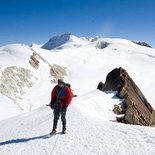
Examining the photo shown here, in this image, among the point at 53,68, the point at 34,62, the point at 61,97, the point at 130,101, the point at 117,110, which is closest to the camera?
the point at 61,97

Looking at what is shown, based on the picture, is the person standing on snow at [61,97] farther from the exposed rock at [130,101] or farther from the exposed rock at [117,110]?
the exposed rock at [117,110]

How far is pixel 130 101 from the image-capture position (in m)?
24.6

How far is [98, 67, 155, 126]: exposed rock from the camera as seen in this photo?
21.7 meters

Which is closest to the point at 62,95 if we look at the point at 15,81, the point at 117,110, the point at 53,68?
the point at 117,110

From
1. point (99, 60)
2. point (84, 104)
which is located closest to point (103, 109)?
point (84, 104)

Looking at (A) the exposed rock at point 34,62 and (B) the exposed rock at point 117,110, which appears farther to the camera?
(A) the exposed rock at point 34,62

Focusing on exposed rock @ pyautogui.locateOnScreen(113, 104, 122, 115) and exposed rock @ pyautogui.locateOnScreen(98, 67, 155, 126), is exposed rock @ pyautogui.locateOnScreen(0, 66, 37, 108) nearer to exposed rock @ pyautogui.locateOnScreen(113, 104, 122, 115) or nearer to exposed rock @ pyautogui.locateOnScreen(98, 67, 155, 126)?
exposed rock @ pyautogui.locateOnScreen(98, 67, 155, 126)

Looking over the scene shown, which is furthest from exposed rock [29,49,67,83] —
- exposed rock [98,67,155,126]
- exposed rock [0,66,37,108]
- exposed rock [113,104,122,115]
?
exposed rock [113,104,122,115]

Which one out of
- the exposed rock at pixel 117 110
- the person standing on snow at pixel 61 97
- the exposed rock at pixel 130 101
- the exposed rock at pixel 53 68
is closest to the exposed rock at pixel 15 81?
the exposed rock at pixel 53 68

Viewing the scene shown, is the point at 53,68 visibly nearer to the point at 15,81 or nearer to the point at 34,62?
the point at 34,62

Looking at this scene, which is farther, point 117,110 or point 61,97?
point 117,110

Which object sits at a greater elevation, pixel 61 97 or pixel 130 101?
pixel 61 97

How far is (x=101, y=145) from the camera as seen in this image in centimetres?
1087

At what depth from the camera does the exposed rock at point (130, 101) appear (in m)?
21.7
